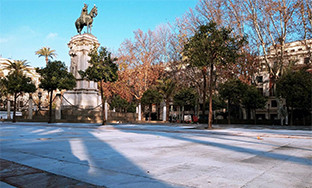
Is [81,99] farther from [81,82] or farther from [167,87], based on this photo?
[167,87]

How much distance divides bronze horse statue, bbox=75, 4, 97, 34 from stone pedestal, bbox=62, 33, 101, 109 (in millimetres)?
1596

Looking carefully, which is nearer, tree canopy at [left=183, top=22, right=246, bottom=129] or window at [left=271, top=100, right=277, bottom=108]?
tree canopy at [left=183, top=22, right=246, bottom=129]

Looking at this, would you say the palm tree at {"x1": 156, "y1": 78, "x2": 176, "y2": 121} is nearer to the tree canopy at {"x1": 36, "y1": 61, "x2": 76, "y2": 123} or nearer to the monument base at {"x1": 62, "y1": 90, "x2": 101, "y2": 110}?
the monument base at {"x1": 62, "y1": 90, "x2": 101, "y2": 110}

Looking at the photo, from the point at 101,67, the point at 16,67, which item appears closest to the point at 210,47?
the point at 101,67

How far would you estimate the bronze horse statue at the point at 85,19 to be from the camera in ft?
102

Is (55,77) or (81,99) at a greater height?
(55,77)

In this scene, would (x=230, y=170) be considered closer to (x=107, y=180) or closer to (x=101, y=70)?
(x=107, y=180)

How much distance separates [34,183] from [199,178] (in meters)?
2.43

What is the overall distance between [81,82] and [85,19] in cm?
812

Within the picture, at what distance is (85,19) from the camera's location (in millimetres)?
31078

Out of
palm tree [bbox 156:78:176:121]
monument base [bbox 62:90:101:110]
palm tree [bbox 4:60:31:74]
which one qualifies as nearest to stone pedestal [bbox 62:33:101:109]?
monument base [bbox 62:90:101:110]

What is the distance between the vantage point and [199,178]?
3789 millimetres

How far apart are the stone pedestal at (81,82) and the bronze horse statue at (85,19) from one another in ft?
5.24

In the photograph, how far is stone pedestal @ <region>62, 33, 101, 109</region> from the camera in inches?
1165
